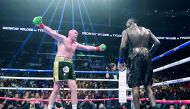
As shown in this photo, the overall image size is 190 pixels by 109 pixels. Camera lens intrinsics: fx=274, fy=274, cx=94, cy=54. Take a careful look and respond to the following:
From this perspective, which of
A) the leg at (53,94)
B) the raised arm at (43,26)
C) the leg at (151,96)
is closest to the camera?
the leg at (151,96)

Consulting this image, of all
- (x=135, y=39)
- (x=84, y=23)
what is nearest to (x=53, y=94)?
(x=135, y=39)

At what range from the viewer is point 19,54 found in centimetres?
1702

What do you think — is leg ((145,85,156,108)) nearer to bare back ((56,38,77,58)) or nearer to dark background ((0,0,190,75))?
bare back ((56,38,77,58))

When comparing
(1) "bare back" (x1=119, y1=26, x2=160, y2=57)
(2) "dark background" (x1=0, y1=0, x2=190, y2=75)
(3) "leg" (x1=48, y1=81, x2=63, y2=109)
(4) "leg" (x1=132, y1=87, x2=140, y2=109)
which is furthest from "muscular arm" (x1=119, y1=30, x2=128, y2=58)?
(2) "dark background" (x1=0, y1=0, x2=190, y2=75)

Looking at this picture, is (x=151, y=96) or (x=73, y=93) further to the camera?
(x=73, y=93)

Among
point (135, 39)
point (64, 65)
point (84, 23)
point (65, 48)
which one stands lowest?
point (64, 65)

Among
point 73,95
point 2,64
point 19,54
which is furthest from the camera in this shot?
point 19,54

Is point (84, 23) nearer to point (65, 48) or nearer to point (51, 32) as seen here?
point (65, 48)

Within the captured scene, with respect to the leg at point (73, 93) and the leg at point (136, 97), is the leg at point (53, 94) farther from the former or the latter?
the leg at point (136, 97)

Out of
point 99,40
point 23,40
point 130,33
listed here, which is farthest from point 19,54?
point 130,33

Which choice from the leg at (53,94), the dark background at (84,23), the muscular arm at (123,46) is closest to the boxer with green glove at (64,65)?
the leg at (53,94)

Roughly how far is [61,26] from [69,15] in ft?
2.99

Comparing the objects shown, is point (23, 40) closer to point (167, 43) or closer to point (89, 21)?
point (89, 21)

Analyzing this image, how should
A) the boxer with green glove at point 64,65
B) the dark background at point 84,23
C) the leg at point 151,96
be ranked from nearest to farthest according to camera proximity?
the leg at point 151,96, the boxer with green glove at point 64,65, the dark background at point 84,23
